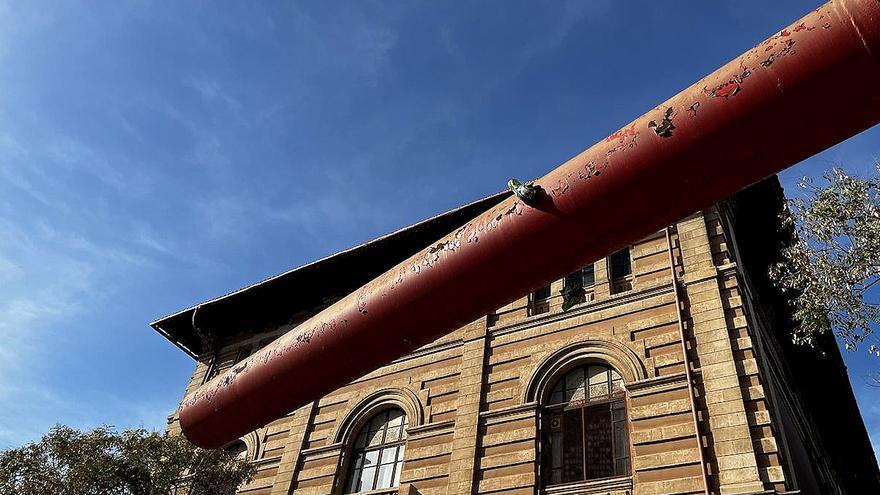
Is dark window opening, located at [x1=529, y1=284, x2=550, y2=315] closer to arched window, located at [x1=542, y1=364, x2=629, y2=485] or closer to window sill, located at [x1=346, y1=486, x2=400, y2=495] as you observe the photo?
arched window, located at [x1=542, y1=364, x2=629, y2=485]

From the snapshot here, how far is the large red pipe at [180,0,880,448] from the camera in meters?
1.80

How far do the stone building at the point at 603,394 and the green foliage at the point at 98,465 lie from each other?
3556 mm

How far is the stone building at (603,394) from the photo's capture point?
965cm

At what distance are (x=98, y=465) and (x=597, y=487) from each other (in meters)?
8.27

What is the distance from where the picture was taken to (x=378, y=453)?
13.2m

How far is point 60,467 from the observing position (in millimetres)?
10242

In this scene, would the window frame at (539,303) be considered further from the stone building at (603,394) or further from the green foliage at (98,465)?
the green foliage at (98,465)

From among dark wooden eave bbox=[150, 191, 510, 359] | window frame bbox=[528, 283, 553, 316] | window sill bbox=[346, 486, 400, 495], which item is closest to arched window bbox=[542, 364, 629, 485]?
window frame bbox=[528, 283, 553, 316]

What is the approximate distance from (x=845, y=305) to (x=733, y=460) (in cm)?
275

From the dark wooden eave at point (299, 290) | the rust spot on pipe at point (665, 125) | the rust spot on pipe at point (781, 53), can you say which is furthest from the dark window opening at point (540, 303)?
the rust spot on pipe at point (781, 53)

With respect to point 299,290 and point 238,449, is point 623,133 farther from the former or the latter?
point 299,290

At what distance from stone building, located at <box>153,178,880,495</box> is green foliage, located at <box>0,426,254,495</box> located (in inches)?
140

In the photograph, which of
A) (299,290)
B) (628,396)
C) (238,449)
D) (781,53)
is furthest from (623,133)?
(299,290)

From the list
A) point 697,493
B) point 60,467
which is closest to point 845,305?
point 697,493
